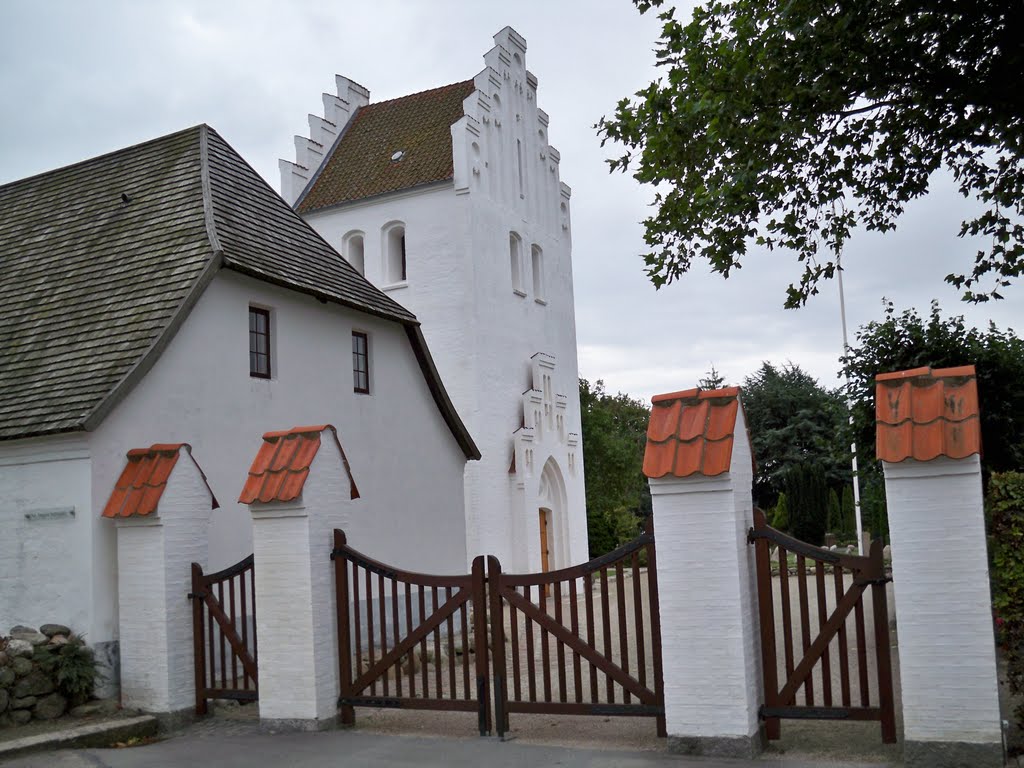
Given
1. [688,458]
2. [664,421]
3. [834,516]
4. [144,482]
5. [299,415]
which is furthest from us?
[834,516]

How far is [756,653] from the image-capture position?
23.9 feet

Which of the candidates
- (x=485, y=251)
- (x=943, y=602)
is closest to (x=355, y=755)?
(x=943, y=602)

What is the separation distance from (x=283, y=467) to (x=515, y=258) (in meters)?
19.5

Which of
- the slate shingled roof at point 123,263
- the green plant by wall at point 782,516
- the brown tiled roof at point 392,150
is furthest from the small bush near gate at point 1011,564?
the green plant by wall at point 782,516

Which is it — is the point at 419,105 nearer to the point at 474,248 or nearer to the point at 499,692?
the point at 474,248

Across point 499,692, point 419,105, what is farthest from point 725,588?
point 419,105

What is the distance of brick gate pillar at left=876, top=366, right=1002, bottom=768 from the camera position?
6.30m

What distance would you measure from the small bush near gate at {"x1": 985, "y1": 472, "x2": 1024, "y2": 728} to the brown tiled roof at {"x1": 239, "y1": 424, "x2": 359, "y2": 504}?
18.2ft

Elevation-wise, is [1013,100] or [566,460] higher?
[1013,100]

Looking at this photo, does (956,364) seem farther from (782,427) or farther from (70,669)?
(782,427)

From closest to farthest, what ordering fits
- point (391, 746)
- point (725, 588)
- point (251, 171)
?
point (725, 588), point (391, 746), point (251, 171)

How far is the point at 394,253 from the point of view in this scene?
87.6 feet

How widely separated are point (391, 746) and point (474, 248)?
59.5ft

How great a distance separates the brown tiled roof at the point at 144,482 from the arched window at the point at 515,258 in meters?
17.9
